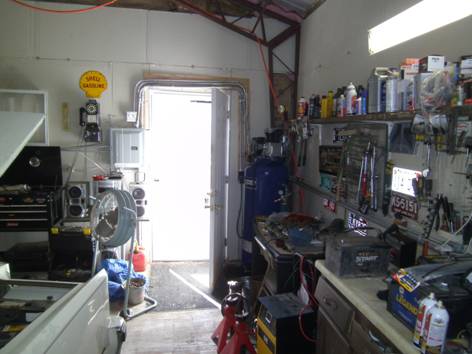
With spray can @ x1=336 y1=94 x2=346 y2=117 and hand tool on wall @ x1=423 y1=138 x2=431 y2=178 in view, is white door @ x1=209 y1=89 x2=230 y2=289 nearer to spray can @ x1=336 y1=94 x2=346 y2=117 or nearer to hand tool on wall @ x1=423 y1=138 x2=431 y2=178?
spray can @ x1=336 y1=94 x2=346 y2=117

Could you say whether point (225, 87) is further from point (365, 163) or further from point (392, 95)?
point (392, 95)

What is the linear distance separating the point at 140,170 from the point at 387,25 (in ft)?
9.39

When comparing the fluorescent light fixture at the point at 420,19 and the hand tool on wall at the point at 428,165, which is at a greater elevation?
the fluorescent light fixture at the point at 420,19

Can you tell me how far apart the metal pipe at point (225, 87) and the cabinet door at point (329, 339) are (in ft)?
8.09

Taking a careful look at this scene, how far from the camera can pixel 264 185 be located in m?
3.58

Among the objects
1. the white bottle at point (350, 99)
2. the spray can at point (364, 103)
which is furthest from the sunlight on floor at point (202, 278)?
the spray can at point (364, 103)

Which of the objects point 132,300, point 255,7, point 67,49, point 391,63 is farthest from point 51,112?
point 391,63

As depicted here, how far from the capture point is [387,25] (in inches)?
77.5

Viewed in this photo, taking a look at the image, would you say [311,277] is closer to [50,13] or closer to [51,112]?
[51,112]

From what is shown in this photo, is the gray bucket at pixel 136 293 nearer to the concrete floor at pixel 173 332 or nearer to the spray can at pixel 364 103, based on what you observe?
the concrete floor at pixel 173 332

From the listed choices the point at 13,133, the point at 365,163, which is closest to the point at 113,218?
the point at 13,133

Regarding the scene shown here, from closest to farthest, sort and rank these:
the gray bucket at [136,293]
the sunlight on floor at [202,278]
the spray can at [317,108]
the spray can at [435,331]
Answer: the spray can at [435,331] → the spray can at [317,108] → the gray bucket at [136,293] → the sunlight on floor at [202,278]

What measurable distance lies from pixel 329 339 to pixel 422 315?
0.76 m

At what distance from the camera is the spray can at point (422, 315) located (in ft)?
3.80
